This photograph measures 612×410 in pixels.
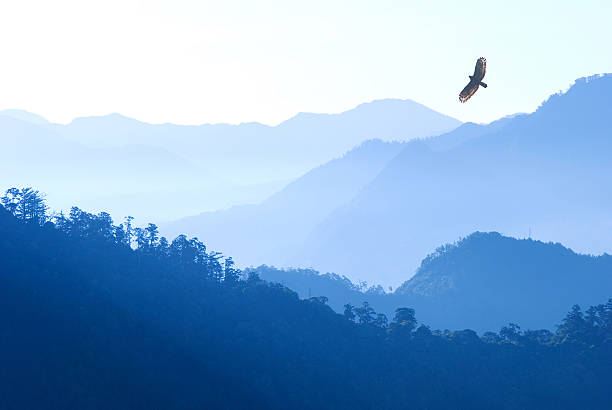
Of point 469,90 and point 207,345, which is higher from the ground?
point 469,90

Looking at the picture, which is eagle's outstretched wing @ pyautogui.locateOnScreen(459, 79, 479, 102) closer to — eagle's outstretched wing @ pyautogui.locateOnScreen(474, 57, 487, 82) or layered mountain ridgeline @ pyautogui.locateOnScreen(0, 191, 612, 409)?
eagle's outstretched wing @ pyautogui.locateOnScreen(474, 57, 487, 82)

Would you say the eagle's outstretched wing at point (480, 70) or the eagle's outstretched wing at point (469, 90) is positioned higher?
the eagle's outstretched wing at point (480, 70)

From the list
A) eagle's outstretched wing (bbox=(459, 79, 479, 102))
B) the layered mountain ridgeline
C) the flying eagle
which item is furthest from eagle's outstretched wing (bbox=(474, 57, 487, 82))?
the layered mountain ridgeline

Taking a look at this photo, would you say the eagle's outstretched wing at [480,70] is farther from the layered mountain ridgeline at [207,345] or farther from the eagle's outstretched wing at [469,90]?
the layered mountain ridgeline at [207,345]

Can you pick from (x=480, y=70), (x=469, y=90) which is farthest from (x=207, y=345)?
(x=480, y=70)

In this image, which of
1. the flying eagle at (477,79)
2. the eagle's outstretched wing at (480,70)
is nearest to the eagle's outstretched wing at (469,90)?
the flying eagle at (477,79)

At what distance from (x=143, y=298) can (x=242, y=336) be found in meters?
16.6

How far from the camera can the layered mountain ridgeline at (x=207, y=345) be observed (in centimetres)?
8775

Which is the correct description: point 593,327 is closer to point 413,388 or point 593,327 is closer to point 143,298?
point 413,388

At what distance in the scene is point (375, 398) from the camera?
4476 inches

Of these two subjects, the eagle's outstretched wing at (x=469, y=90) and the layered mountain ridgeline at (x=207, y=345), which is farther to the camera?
the layered mountain ridgeline at (x=207, y=345)

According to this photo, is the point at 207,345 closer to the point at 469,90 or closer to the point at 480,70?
the point at 469,90

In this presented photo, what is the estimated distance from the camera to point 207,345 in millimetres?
107375

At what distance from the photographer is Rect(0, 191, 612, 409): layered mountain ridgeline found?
87.8m
